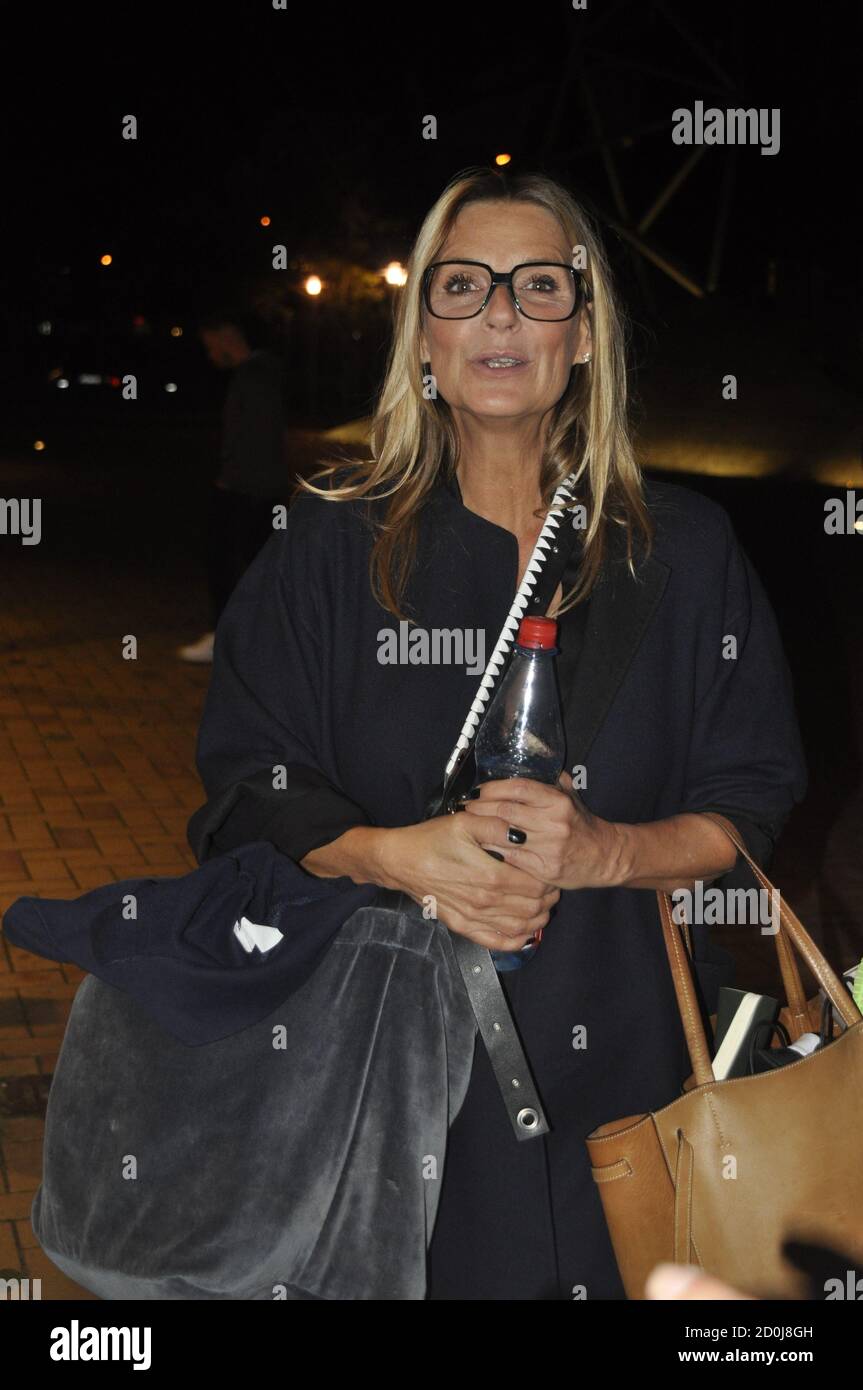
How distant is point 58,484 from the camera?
24672mm

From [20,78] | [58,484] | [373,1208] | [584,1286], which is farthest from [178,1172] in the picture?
[20,78]

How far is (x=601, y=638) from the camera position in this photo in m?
2.33

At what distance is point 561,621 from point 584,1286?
3.22ft

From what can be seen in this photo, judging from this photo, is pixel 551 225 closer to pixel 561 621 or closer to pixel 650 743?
pixel 561 621

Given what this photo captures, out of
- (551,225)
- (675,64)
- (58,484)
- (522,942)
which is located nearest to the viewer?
(522,942)

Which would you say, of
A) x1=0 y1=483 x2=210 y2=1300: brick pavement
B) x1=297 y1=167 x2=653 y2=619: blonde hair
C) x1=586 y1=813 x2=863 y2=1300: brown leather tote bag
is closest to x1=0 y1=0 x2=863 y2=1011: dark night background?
x1=0 y1=483 x2=210 y2=1300: brick pavement

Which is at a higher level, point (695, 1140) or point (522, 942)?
point (522, 942)

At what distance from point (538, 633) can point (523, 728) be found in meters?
0.16

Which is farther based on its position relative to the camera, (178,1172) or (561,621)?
(561,621)

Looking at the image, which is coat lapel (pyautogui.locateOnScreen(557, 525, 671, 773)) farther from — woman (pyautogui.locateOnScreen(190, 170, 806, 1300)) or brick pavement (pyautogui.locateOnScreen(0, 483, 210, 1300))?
brick pavement (pyautogui.locateOnScreen(0, 483, 210, 1300))

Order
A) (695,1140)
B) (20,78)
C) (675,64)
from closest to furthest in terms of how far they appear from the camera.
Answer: (695,1140) < (675,64) < (20,78)

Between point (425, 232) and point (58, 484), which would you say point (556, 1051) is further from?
point (58, 484)

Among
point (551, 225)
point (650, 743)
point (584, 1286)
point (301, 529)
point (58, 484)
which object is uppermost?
point (58, 484)

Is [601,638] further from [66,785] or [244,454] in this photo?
[244,454]
